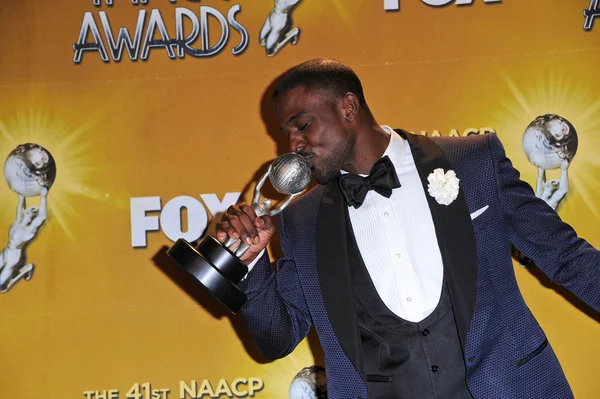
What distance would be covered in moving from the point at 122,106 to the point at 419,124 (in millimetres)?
1382

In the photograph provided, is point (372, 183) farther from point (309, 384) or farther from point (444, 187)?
point (309, 384)

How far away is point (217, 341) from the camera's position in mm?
3422

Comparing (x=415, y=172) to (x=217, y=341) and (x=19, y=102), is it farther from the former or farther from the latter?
(x=19, y=102)

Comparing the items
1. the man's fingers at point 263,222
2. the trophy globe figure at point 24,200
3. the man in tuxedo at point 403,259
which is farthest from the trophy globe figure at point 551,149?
the trophy globe figure at point 24,200

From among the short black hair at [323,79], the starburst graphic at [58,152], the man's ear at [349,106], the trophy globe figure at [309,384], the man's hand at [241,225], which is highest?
the starburst graphic at [58,152]

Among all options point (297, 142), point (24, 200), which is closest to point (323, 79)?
point (297, 142)

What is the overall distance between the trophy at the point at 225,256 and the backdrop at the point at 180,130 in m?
1.32

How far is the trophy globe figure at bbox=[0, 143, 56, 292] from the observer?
3434 mm

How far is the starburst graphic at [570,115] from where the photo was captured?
3303 millimetres

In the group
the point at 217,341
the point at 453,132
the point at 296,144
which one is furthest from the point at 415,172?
the point at 217,341

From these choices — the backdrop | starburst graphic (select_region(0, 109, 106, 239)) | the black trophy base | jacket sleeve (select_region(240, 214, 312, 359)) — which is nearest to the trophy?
the black trophy base

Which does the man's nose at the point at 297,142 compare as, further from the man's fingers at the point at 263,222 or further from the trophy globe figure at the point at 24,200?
the trophy globe figure at the point at 24,200

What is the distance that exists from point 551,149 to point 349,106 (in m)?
1.27

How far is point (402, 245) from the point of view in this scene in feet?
7.63
